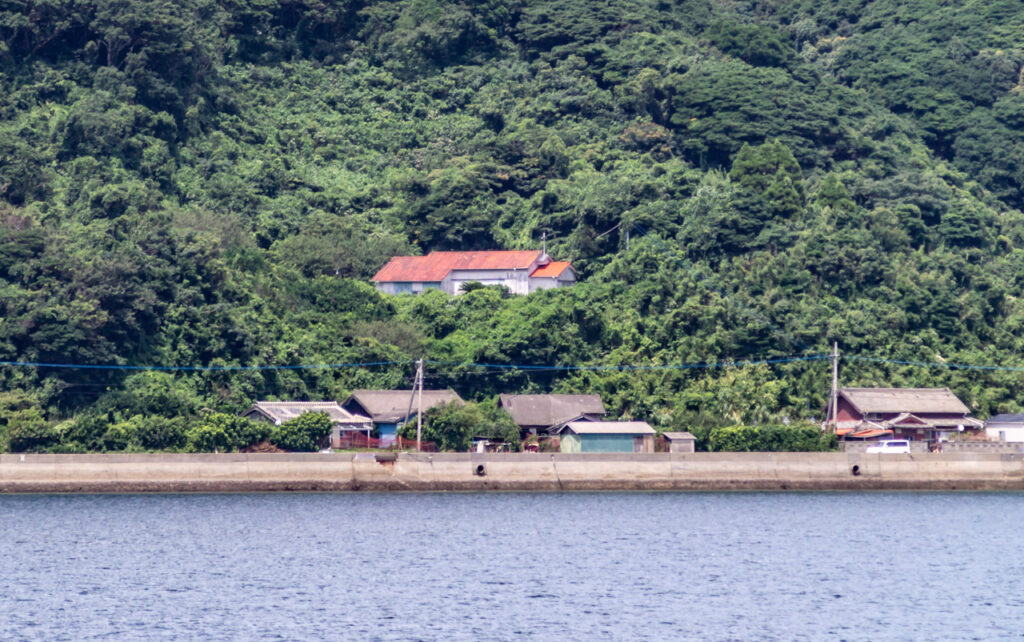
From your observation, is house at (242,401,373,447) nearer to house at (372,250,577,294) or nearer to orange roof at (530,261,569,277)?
house at (372,250,577,294)

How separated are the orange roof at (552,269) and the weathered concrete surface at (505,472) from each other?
21.8 metres

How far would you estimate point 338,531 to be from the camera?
48.1m

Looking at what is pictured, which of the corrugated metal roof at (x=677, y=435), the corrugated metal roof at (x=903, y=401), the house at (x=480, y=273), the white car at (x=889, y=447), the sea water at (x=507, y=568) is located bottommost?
the sea water at (x=507, y=568)

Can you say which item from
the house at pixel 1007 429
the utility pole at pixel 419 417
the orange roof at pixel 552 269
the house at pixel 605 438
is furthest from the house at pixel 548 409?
the house at pixel 1007 429

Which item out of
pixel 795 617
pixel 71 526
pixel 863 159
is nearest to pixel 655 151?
pixel 863 159

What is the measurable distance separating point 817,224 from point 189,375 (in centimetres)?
3538

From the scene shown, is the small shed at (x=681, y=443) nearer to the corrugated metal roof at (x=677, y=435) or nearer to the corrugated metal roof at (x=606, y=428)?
the corrugated metal roof at (x=677, y=435)

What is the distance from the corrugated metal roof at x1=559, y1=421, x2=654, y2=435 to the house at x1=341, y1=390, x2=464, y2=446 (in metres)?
5.07

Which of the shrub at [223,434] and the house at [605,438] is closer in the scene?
the shrub at [223,434]

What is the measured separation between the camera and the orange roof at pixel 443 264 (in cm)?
8094

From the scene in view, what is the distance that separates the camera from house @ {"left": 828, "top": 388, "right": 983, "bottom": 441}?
2657 inches

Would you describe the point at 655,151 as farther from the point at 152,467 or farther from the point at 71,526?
the point at 71,526

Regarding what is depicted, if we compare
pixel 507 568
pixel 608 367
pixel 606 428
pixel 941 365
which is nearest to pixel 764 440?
pixel 606 428

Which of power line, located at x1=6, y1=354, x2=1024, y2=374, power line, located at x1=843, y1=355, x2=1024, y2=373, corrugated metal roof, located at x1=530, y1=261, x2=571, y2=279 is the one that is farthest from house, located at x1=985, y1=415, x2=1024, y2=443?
corrugated metal roof, located at x1=530, y1=261, x2=571, y2=279
